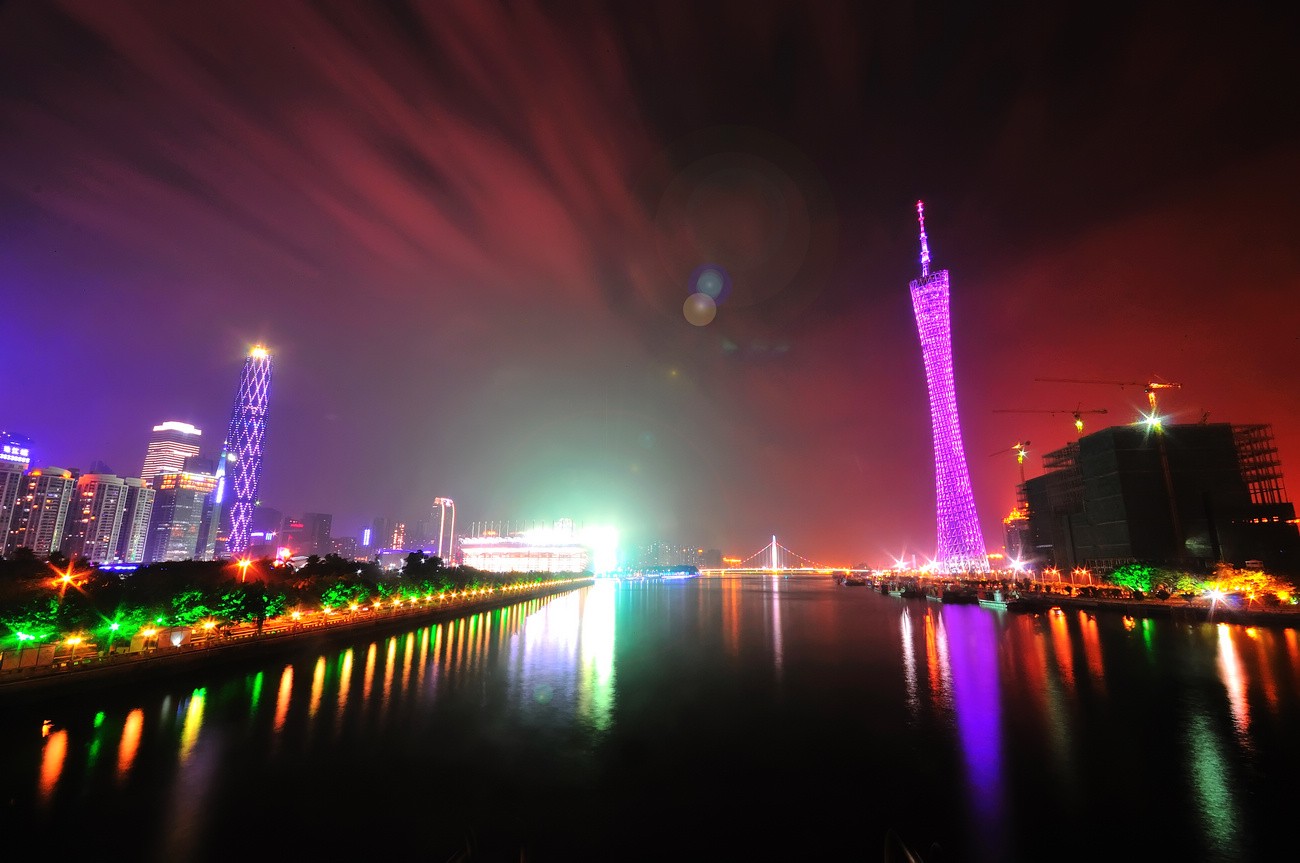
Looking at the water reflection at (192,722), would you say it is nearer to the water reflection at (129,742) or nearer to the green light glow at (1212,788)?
the water reflection at (129,742)

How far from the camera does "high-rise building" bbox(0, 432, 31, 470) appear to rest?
251ft

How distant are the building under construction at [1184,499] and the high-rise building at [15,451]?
132851mm

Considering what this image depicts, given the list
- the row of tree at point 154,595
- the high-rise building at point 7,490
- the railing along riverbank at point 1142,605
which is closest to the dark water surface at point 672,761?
the row of tree at point 154,595

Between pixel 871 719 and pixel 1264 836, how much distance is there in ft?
27.1

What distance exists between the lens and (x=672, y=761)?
1348 centimetres

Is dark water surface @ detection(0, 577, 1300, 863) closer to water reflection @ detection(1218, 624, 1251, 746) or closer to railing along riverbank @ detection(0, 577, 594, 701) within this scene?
water reflection @ detection(1218, 624, 1251, 746)

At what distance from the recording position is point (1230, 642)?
2719 cm

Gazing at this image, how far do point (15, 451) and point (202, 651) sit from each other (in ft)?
287

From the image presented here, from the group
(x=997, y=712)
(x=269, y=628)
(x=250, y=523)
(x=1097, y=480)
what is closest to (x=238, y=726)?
(x=269, y=628)

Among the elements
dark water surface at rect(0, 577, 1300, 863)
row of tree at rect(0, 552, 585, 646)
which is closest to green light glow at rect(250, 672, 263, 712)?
dark water surface at rect(0, 577, 1300, 863)

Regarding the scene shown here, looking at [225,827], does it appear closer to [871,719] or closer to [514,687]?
[514,687]

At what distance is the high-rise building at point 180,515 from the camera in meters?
116

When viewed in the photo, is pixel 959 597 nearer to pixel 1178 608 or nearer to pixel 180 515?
pixel 1178 608

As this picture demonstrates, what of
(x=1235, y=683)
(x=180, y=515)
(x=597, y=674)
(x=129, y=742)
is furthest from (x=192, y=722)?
(x=180, y=515)
